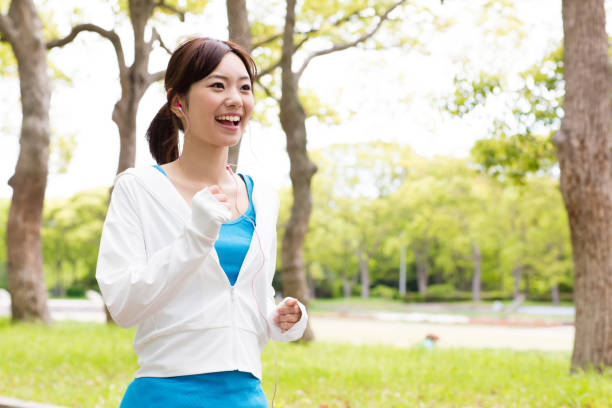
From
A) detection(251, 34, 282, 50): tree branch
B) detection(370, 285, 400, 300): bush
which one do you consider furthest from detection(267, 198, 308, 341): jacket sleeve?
detection(370, 285, 400, 300): bush

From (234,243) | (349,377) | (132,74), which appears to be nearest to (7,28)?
(132,74)

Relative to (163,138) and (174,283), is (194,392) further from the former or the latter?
(163,138)

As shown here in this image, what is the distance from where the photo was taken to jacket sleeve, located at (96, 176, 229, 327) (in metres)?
1.56

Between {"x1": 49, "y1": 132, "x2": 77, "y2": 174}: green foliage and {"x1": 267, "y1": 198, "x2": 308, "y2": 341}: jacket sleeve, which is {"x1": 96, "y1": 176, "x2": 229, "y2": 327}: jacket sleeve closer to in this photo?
{"x1": 267, "y1": 198, "x2": 308, "y2": 341}: jacket sleeve

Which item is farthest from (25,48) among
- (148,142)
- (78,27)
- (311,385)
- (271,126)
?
(148,142)

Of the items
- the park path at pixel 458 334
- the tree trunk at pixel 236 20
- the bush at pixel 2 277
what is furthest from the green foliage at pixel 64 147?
the bush at pixel 2 277

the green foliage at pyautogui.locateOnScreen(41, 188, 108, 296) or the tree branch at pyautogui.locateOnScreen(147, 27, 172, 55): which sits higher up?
the tree branch at pyautogui.locateOnScreen(147, 27, 172, 55)

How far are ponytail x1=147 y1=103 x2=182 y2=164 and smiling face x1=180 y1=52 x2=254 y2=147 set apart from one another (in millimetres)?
261

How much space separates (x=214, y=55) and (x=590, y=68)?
6388 mm

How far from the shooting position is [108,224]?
1.75 meters

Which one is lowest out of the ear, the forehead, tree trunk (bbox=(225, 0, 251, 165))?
the ear

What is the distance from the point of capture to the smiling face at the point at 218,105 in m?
1.87

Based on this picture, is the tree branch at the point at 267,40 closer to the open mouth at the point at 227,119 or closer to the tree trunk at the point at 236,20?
the tree trunk at the point at 236,20

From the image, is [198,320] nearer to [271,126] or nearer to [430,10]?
[430,10]
